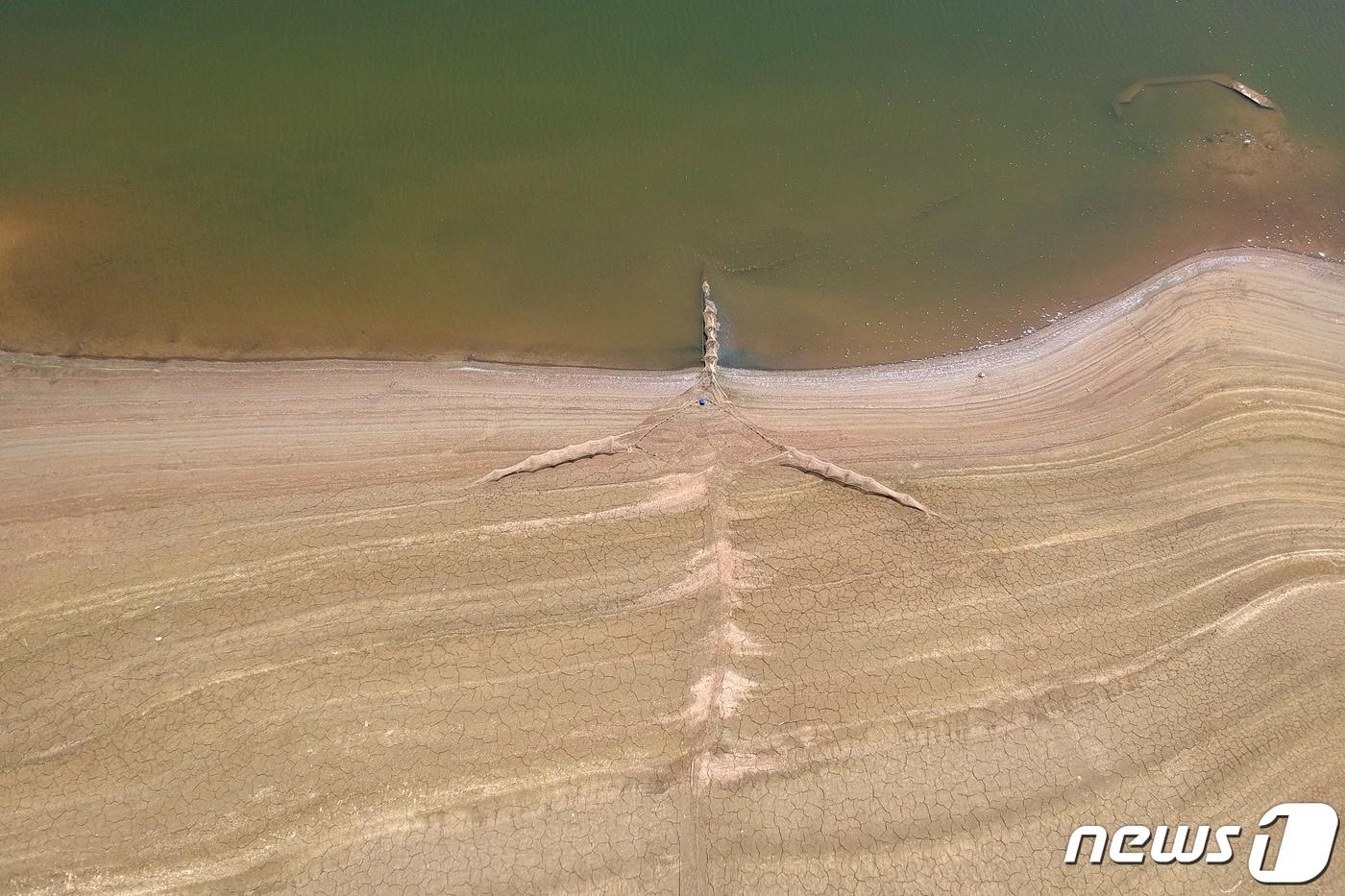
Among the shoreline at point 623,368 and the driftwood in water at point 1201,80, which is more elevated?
the driftwood in water at point 1201,80

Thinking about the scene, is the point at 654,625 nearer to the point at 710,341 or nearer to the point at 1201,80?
the point at 710,341

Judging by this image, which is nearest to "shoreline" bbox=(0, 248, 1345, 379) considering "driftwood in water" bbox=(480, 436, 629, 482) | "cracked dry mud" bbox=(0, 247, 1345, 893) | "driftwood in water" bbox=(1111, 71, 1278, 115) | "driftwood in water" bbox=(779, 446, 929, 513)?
"cracked dry mud" bbox=(0, 247, 1345, 893)

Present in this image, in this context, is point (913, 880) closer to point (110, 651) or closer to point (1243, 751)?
point (1243, 751)

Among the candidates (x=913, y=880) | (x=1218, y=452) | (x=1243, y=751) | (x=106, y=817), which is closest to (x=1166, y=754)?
(x=1243, y=751)

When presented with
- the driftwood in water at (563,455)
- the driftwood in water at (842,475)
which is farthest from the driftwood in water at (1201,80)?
the driftwood in water at (563,455)

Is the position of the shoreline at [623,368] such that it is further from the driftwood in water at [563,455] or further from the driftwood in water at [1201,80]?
the driftwood in water at [1201,80]

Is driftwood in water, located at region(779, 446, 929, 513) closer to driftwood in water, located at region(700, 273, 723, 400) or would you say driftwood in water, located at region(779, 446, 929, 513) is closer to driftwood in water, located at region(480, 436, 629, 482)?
driftwood in water, located at region(700, 273, 723, 400)
